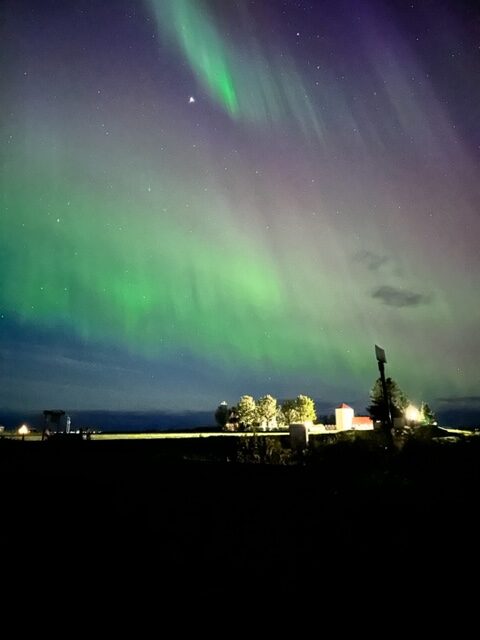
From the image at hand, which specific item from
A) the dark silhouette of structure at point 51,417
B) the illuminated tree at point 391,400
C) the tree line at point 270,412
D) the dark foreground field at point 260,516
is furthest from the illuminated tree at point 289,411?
the dark foreground field at point 260,516

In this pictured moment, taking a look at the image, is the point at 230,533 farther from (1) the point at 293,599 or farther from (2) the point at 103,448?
(2) the point at 103,448

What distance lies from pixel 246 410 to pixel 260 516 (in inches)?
3065

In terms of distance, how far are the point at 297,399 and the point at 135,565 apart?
80.7 metres

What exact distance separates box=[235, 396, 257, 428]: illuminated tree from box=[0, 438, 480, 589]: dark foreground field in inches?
2711

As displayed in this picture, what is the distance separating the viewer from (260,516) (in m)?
7.92

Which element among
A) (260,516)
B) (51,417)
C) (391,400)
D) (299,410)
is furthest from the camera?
(299,410)

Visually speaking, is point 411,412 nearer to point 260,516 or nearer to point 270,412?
point 270,412

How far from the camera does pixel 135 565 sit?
5.54 m

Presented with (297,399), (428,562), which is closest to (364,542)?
(428,562)

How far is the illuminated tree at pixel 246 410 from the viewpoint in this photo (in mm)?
81625

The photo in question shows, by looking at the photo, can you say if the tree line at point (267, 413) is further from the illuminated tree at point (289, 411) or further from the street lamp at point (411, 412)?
the street lamp at point (411, 412)

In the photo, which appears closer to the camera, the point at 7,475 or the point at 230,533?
the point at 230,533

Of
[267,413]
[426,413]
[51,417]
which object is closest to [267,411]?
[267,413]

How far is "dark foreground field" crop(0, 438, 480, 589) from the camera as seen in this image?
5.71 meters
